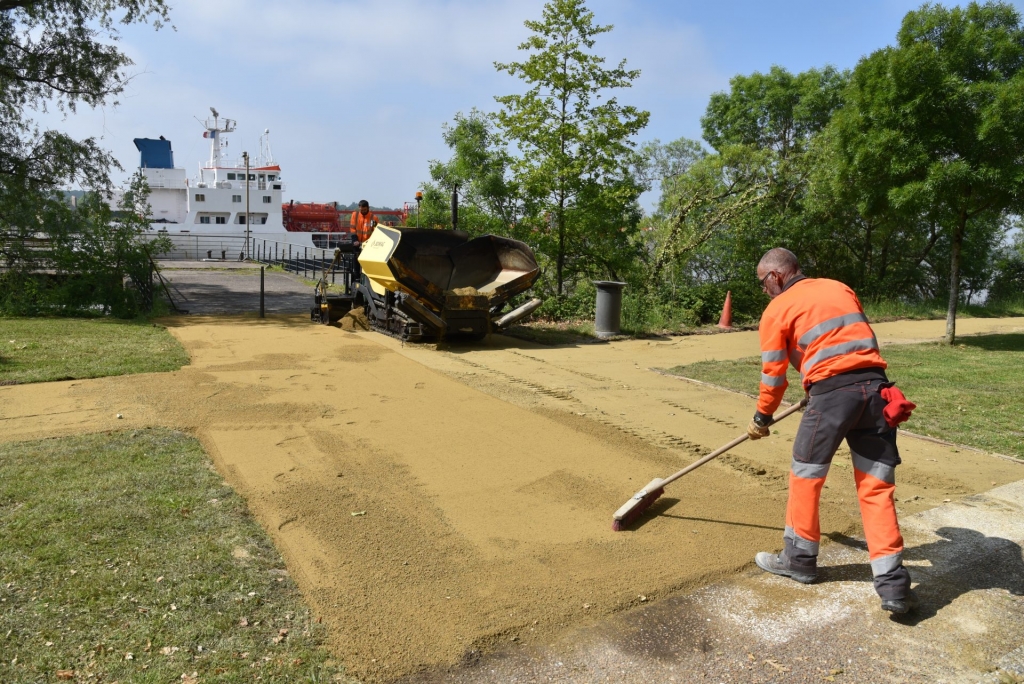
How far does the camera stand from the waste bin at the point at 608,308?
12875mm

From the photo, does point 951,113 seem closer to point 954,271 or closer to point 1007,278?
point 954,271

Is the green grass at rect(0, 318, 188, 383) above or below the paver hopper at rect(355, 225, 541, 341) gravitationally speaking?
below

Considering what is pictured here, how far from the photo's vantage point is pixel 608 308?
1293 cm

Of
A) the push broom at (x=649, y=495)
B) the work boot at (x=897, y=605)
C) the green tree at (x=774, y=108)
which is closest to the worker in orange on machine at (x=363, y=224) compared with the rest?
the push broom at (x=649, y=495)

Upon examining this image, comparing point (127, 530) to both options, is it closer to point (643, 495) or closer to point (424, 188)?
point (643, 495)

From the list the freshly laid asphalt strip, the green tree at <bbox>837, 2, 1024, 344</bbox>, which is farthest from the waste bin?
the freshly laid asphalt strip

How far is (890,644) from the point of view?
11.4 feet

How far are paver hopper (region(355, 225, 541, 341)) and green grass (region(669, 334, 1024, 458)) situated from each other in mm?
3058

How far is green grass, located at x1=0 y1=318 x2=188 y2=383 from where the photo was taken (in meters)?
8.52

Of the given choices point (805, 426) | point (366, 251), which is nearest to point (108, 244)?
point (366, 251)

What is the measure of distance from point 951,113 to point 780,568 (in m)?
10.7

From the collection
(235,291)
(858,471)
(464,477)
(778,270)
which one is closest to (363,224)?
(235,291)

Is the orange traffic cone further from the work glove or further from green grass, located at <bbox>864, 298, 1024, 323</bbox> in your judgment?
the work glove

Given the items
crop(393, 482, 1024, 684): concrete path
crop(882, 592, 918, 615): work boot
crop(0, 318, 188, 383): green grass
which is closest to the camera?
crop(393, 482, 1024, 684): concrete path
